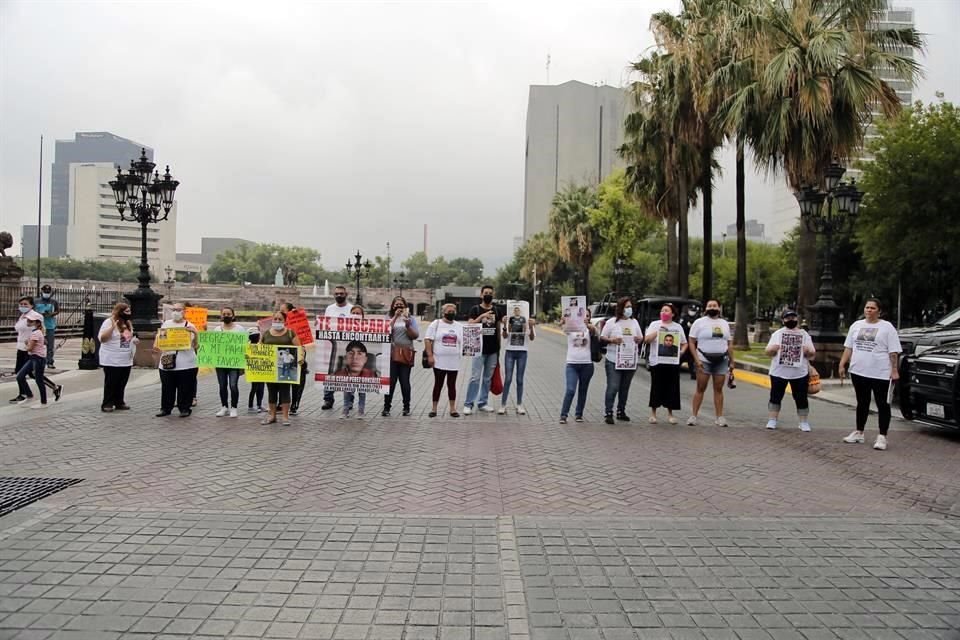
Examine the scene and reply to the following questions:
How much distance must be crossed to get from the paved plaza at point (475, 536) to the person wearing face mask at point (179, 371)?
1.29 meters

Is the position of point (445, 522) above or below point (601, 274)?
below

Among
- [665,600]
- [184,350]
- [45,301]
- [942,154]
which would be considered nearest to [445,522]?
[665,600]

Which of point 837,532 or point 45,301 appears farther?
point 45,301

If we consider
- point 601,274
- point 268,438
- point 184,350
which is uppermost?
point 601,274

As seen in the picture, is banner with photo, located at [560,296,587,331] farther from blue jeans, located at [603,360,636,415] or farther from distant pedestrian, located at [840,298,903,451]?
distant pedestrian, located at [840,298,903,451]

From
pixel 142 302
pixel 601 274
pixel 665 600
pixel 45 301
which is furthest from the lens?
pixel 601 274

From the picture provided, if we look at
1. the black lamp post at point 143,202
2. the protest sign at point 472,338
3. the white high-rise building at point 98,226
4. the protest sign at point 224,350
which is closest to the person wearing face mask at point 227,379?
the protest sign at point 224,350

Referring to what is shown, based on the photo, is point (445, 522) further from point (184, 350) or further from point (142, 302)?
point (142, 302)

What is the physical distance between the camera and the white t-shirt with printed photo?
8.79 metres

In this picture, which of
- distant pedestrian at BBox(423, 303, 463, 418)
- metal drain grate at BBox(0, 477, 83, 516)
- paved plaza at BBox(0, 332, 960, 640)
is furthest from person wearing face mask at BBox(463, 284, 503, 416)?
metal drain grate at BBox(0, 477, 83, 516)

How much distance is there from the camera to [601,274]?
63.2 meters

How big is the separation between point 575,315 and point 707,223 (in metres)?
17.5

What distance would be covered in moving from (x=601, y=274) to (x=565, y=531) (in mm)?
59210

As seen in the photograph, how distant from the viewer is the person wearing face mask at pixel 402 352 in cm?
1056
